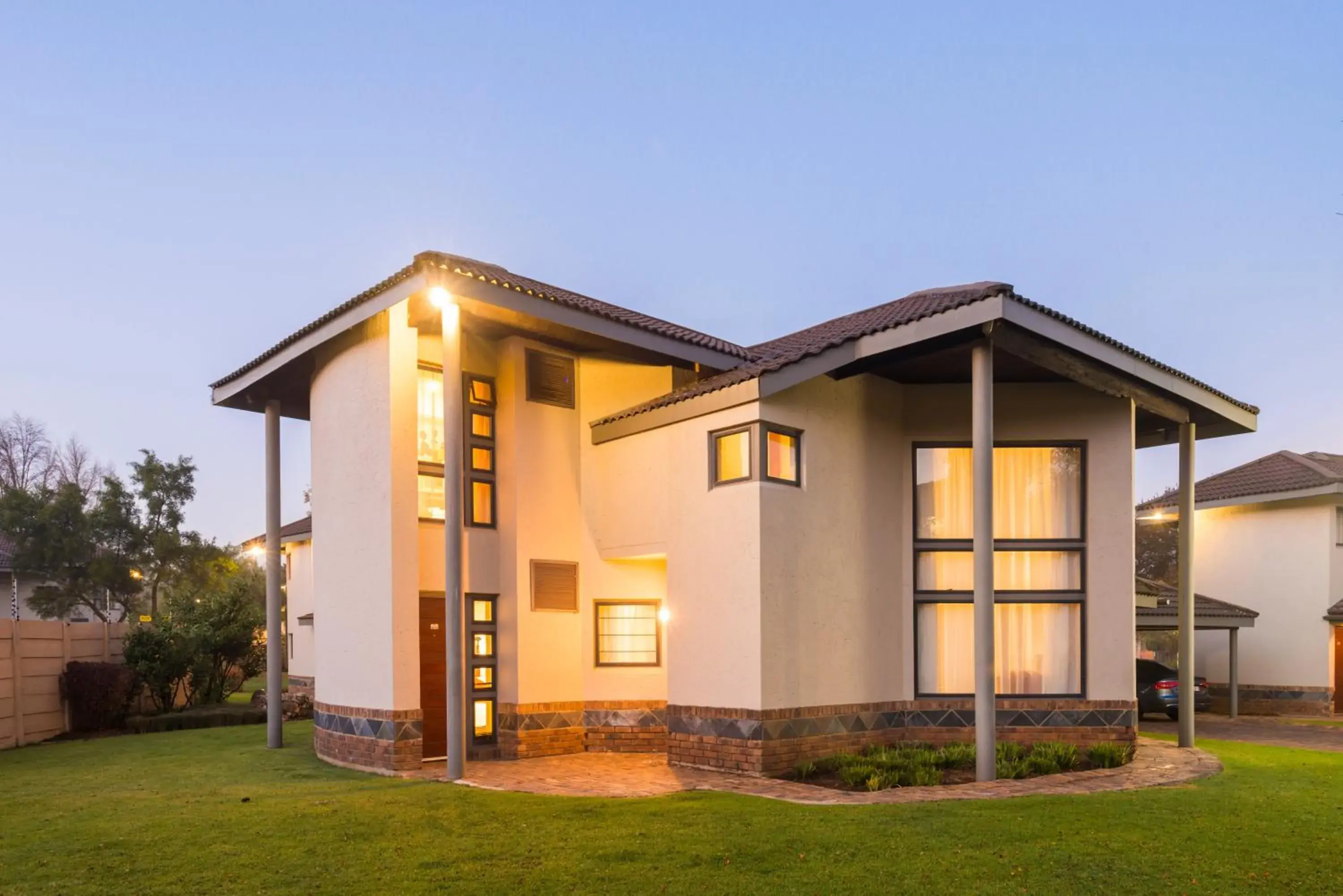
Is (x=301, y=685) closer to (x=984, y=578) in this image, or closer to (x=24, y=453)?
(x=984, y=578)

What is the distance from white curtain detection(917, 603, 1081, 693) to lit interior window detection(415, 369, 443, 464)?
22.2 feet

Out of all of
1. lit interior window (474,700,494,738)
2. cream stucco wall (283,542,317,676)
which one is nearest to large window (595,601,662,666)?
lit interior window (474,700,494,738)

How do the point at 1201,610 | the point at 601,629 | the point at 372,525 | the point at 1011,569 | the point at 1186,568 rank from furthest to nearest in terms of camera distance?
the point at 1201,610, the point at 1186,568, the point at 601,629, the point at 1011,569, the point at 372,525

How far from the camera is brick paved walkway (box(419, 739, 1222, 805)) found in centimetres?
948

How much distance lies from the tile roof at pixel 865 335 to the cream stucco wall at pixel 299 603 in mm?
13522

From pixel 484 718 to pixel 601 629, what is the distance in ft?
6.50

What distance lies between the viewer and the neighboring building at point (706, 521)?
1122cm

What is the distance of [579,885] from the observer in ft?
20.6

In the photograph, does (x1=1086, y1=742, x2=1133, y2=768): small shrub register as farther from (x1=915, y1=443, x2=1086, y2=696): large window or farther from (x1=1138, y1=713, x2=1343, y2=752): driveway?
(x1=1138, y1=713, x2=1343, y2=752): driveway

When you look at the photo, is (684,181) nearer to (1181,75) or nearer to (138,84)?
(138,84)

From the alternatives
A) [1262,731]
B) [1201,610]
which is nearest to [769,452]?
[1262,731]

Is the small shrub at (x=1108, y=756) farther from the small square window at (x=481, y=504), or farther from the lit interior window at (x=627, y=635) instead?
the small square window at (x=481, y=504)

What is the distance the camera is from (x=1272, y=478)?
871 inches

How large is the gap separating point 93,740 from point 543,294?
11.4 metres
